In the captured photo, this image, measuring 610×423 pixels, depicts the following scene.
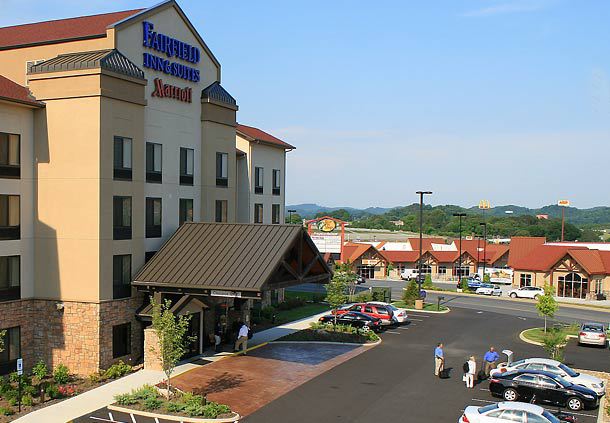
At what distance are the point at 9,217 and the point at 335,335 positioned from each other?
62.5ft

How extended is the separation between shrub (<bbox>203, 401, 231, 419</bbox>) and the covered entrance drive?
5677 millimetres

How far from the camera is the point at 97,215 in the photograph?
97.7 feet

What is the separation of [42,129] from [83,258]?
21.6 feet

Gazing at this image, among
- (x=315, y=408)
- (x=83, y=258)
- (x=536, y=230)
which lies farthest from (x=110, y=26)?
(x=536, y=230)

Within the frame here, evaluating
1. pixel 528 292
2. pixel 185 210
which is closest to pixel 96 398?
pixel 185 210

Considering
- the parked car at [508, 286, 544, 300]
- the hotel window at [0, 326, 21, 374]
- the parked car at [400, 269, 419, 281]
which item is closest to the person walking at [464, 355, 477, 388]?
the hotel window at [0, 326, 21, 374]

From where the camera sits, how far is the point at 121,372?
29.3m

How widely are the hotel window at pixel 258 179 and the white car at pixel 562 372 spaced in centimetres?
2771

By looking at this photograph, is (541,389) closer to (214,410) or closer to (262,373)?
(262,373)

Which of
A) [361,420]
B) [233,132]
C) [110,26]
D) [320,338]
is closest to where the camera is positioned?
[361,420]

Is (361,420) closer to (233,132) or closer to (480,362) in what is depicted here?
(480,362)

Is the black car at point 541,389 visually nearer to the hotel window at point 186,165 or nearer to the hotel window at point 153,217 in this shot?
the hotel window at point 153,217

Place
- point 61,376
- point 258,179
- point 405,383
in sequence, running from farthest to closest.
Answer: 1. point 258,179
2. point 405,383
3. point 61,376

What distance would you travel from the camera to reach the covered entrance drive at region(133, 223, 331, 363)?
2928 centimetres
